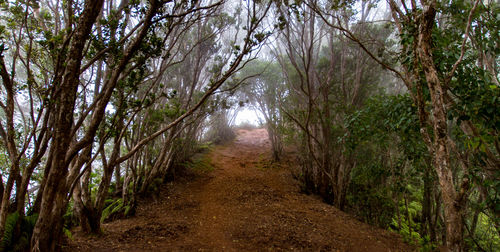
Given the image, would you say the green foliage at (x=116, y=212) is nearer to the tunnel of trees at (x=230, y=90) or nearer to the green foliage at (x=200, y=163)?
the tunnel of trees at (x=230, y=90)

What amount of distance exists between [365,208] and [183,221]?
16.5ft

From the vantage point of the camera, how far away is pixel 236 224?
5.45 meters

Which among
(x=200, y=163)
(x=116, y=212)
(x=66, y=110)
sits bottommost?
(x=116, y=212)

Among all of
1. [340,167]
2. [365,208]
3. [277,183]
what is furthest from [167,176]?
[365,208]

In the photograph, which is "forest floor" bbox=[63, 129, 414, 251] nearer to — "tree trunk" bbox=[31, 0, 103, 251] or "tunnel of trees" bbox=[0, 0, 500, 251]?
"tunnel of trees" bbox=[0, 0, 500, 251]

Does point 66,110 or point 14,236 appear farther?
point 14,236

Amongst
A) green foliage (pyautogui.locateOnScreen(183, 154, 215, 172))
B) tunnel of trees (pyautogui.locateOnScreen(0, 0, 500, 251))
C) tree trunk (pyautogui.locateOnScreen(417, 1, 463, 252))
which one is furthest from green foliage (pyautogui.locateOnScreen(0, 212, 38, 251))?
green foliage (pyautogui.locateOnScreen(183, 154, 215, 172))

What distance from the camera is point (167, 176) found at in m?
8.44

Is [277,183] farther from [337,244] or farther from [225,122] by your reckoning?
[225,122]

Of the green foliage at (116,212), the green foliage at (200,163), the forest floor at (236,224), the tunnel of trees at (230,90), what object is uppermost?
the tunnel of trees at (230,90)

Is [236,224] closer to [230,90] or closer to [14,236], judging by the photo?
[230,90]

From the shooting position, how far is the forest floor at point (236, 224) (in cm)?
440

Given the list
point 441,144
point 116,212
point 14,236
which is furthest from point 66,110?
point 116,212

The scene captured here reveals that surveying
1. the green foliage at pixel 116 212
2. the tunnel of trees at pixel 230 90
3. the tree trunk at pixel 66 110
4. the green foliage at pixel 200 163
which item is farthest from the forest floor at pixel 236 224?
the tree trunk at pixel 66 110
